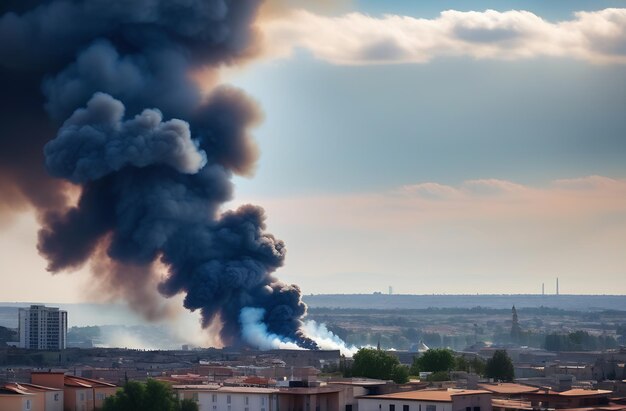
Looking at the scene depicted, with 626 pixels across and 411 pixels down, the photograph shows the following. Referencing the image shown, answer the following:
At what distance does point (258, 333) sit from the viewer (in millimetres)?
148500

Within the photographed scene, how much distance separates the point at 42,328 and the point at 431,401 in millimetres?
107579

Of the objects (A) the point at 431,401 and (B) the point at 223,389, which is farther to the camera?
(B) the point at 223,389

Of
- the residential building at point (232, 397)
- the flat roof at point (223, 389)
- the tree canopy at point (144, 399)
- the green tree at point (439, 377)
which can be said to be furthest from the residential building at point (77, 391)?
the green tree at point (439, 377)

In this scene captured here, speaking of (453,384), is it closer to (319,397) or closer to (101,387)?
(319,397)

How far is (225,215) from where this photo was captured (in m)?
150

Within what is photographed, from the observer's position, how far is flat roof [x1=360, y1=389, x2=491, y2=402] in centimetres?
7588

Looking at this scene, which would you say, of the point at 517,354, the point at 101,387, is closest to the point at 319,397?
the point at 101,387

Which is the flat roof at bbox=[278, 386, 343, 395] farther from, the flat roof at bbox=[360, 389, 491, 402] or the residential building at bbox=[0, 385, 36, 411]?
the residential building at bbox=[0, 385, 36, 411]

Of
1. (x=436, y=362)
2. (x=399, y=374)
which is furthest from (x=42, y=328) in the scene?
(x=399, y=374)

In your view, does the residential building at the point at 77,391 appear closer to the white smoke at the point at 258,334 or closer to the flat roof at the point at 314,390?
the flat roof at the point at 314,390

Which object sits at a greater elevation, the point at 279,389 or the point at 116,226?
the point at 116,226

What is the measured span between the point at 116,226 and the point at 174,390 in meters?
67.7

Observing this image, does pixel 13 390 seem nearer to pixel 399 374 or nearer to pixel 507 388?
pixel 507 388

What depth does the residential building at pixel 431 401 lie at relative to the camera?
246ft
